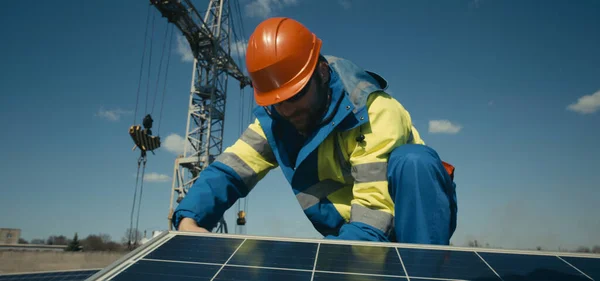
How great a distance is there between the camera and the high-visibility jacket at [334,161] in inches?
86.0

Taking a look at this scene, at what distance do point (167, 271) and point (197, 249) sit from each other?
26 centimetres

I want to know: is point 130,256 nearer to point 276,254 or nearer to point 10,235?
point 276,254

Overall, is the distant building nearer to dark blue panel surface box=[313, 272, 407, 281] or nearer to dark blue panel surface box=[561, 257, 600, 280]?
dark blue panel surface box=[313, 272, 407, 281]

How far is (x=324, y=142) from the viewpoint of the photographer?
8.61 ft

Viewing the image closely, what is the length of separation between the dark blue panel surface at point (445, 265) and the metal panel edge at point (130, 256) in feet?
3.73

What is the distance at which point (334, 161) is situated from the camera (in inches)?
104

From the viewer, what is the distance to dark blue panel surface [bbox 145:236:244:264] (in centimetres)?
150

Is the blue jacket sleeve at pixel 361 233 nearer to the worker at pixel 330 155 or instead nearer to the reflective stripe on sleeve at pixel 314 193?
the worker at pixel 330 155

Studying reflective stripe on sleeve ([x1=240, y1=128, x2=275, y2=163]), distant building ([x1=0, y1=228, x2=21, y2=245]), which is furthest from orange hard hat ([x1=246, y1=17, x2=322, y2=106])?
distant building ([x1=0, y1=228, x2=21, y2=245])

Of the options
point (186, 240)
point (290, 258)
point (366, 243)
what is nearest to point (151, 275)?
point (186, 240)

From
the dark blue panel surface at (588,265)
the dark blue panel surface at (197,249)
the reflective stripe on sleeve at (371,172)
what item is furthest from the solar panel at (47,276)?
the dark blue panel surface at (588,265)

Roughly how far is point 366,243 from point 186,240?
34.8 inches

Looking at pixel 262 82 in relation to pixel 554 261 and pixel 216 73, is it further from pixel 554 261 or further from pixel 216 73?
pixel 216 73

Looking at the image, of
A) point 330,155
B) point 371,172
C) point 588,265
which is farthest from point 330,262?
point 330,155
